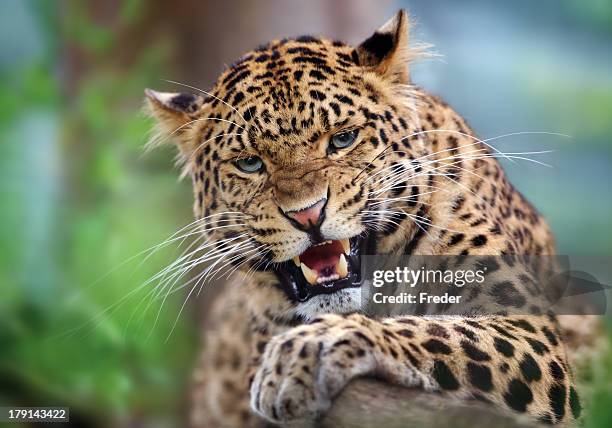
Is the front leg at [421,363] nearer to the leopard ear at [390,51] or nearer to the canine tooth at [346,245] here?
the canine tooth at [346,245]

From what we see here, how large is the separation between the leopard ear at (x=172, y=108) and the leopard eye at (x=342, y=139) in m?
0.69

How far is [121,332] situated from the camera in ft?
13.9

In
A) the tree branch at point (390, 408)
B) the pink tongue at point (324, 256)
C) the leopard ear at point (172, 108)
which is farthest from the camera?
the leopard ear at point (172, 108)

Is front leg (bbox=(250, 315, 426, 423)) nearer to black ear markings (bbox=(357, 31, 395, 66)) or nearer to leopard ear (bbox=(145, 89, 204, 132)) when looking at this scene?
black ear markings (bbox=(357, 31, 395, 66))

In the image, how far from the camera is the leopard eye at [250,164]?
3.12m

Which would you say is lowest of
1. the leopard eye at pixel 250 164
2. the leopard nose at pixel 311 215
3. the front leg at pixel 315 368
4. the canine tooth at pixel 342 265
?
the front leg at pixel 315 368

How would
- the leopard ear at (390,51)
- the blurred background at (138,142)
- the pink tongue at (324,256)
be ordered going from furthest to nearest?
the blurred background at (138,142) < the leopard ear at (390,51) < the pink tongue at (324,256)

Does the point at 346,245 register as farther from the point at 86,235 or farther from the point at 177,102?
the point at 86,235

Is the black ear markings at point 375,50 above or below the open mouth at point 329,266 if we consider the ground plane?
above

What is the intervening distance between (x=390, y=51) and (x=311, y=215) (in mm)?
813

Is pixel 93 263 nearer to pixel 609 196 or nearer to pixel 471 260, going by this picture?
pixel 471 260

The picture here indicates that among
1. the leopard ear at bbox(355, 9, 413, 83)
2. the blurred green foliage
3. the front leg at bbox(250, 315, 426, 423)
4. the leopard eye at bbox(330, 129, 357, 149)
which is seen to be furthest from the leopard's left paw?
the blurred green foliage

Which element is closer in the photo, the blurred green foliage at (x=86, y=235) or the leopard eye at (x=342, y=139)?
the leopard eye at (x=342, y=139)

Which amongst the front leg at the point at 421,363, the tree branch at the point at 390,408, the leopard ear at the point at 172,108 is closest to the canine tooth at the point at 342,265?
the front leg at the point at 421,363
